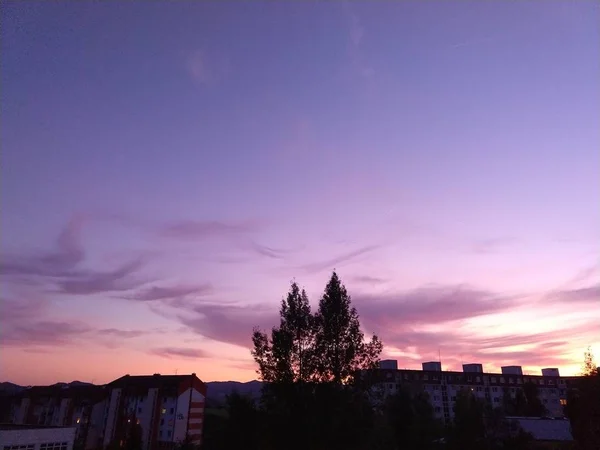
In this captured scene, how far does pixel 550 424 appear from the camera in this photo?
76.8 meters

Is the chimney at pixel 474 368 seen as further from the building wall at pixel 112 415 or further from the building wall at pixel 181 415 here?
the building wall at pixel 112 415

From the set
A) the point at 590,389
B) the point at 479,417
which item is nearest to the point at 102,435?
the point at 479,417

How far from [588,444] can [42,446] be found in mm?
53696

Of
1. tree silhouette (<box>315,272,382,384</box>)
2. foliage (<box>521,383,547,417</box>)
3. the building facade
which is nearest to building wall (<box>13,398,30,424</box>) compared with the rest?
the building facade

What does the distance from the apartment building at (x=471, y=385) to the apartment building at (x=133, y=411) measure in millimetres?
57268

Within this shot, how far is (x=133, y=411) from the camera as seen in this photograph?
312 feet

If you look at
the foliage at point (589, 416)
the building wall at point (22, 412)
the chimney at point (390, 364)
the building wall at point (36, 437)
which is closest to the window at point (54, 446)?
the building wall at point (36, 437)

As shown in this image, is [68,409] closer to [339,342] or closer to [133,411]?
[133,411]

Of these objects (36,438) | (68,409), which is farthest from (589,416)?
(68,409)

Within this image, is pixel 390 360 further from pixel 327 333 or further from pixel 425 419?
pixel 327 333

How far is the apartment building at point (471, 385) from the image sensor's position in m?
129

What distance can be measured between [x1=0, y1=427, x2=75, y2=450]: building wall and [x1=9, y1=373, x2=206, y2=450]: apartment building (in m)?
39.6

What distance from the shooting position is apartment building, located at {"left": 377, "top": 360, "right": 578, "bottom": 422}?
129 m

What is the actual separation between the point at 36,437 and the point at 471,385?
12169 centimetres
